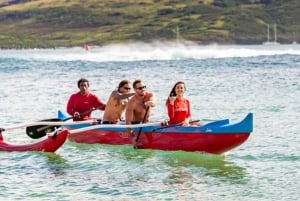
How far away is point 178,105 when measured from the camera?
20375mm

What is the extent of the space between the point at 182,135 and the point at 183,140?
138 millimetres

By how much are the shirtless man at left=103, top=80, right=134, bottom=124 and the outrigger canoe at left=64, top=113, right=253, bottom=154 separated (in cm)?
36

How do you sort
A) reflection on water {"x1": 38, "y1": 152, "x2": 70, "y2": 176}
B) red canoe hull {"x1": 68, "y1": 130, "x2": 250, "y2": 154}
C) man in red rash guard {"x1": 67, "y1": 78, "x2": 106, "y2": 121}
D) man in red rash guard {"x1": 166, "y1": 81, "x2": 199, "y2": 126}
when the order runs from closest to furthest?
1. reflection on water {"x1": 38, "y1": 152, "x2": 70, "y2": 176}
2. red canoe hull {"x1": 68, "y1": 130, "x2": 250, "y2": 154}
3. man in red rash guard {"x1": 166, "y1": 81, "x2": 199, "y2": 126}
4. man in red rash guard {"x1": 67, "y1": 78, "x2": 106, "y2": 121}

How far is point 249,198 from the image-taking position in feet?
53.0

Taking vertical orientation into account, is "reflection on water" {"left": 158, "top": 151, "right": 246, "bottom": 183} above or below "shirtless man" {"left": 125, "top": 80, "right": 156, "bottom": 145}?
below

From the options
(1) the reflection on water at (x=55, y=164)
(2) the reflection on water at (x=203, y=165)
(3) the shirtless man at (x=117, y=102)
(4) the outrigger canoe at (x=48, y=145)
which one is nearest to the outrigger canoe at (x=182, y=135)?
(2) the reflection on water at (x=203, y=165)

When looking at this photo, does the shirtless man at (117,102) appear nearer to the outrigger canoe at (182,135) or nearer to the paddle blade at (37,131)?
the outrigger canoe at (182,135)

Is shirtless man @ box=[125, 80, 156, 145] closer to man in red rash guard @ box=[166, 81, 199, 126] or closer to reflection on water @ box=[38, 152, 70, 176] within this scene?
man in red rash guard @ box=[166, 81, 199, 126]

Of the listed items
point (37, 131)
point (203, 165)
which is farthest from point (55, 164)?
point (203, 165)

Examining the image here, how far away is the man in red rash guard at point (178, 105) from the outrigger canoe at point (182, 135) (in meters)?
0.21

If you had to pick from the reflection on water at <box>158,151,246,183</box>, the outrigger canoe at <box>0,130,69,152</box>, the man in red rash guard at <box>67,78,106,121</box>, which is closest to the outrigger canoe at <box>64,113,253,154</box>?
the reflection on water at <box>158,151,246,183</box>

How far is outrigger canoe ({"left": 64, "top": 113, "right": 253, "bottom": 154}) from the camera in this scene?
19.7 m

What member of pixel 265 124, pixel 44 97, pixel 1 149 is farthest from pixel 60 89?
pixel 1 149

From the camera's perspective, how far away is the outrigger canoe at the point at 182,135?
1967 cm
